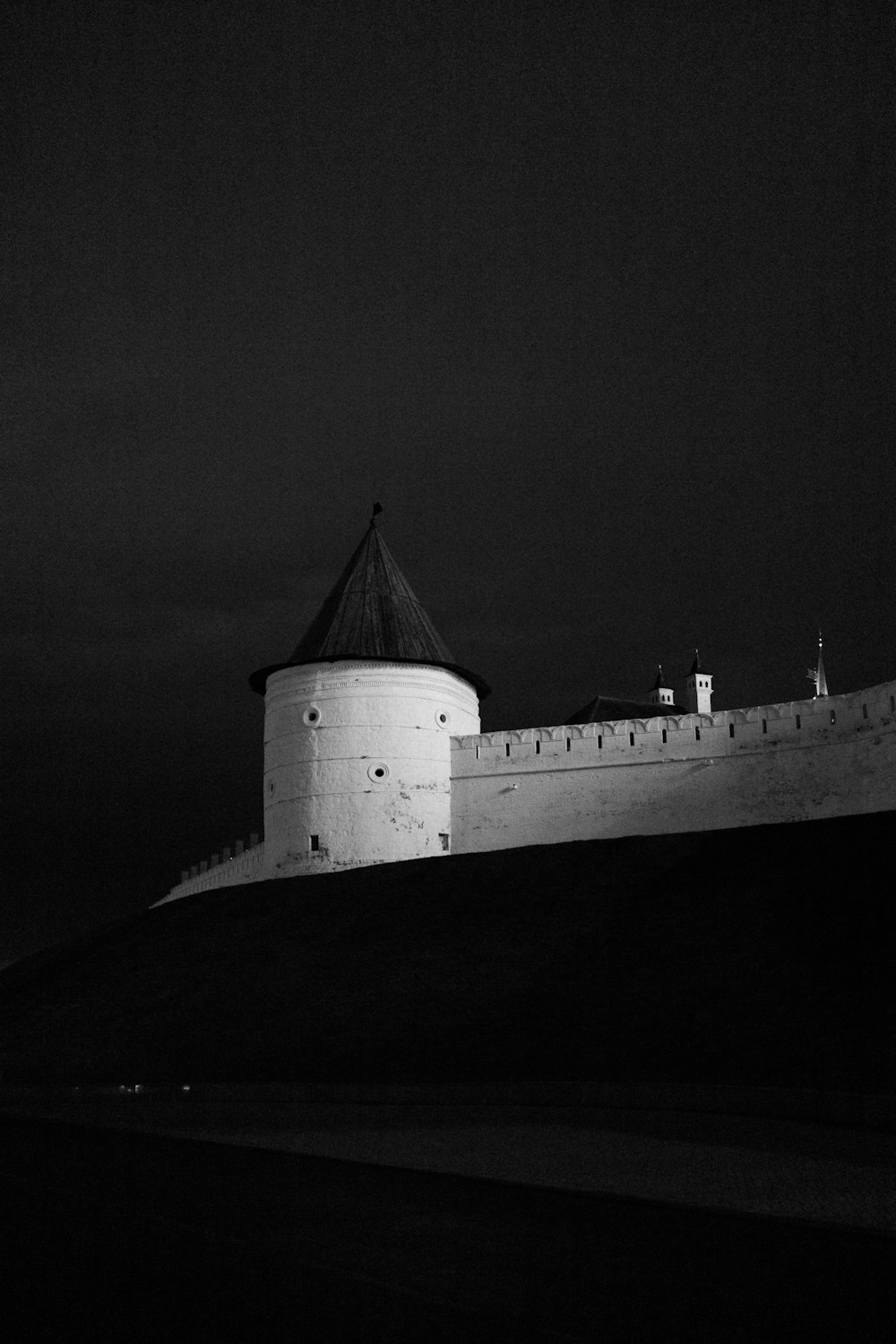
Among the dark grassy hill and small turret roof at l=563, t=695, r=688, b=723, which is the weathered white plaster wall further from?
small turret roof at l=563, t=695, r=688, b=723

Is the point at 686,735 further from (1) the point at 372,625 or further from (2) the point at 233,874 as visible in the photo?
(2) the point at 233,874

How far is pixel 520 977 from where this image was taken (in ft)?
62.6

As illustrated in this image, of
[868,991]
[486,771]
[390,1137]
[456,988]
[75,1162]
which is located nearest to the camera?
[75,1162]

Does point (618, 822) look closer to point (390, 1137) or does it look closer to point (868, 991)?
point (868, 991)

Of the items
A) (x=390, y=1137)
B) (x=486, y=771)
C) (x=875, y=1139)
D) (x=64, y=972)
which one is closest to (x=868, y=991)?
(x=875, y=1139)

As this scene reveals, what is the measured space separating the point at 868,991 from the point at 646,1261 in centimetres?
1003

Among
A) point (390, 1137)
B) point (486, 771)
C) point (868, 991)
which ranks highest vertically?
point (486, 771)

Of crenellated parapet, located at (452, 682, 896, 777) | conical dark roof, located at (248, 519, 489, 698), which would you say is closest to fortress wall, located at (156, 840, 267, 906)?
conical dark roof, located at (248, 519, 489, 698)

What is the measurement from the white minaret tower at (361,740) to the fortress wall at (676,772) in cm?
97

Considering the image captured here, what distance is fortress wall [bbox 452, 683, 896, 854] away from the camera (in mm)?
25594

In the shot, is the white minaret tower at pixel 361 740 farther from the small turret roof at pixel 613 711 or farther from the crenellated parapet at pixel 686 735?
the small turret roof at pixel 613 711

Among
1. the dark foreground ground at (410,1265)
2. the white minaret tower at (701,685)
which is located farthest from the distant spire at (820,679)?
the dark foreground ground at (410,1265)

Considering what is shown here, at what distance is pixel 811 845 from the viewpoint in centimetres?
2244

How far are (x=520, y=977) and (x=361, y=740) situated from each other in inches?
443
